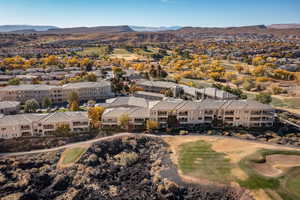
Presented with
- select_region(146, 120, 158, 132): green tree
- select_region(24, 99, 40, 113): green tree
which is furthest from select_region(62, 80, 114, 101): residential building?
select_region(146, 120, 158, 132): green tree

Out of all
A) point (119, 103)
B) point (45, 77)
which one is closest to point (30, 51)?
point (45, 77)

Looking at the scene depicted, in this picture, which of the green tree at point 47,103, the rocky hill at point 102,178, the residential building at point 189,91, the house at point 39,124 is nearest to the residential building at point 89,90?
the green tree at point 47,103

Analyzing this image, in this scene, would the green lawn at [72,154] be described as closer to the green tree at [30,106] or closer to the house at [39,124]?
the house at [39,124]

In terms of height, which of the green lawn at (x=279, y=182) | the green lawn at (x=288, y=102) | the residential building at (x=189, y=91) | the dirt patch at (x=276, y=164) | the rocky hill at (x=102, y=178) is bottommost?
the rocky hill at (x=102, y=178)

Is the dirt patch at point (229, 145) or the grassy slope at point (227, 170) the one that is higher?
the dirt patch at point (229, 145)

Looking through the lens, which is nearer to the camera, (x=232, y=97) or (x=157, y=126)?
(x=157, y=126)

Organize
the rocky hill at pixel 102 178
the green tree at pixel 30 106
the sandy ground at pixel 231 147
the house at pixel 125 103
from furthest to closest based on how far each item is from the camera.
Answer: the green tree at pixel 30 106 < the house at pixel 125 103 < the sandy ground at pixel 231 147 < the rocky hill at pixel 102 178

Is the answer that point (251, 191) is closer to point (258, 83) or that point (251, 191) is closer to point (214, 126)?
point (214, 126)
